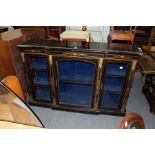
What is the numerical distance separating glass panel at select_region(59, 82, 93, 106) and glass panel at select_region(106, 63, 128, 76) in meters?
0.44

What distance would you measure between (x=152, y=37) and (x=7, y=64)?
3.43m

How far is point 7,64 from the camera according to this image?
2.24m

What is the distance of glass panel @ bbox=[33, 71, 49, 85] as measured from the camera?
2.37m

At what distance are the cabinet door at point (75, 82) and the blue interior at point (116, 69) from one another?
22 centimetres

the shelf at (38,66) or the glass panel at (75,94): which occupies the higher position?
the shelf at (38,66)

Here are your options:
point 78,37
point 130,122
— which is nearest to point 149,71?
point 78,37

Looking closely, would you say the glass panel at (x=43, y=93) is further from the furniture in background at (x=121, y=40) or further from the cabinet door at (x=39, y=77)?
the furniture in background at (x=121, y=40)

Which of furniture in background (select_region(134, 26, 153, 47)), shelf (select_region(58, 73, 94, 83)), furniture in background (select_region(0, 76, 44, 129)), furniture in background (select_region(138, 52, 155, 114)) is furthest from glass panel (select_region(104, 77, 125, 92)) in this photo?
furniture in background (select_region(134, 26, 153, 47))

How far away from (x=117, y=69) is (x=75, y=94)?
0.80 meters

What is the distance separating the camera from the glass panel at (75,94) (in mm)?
2418

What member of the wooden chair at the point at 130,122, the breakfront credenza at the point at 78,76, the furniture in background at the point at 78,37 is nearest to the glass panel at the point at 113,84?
the breakfront credenza at the point at 78,76

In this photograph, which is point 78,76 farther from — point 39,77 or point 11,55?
point 11,55

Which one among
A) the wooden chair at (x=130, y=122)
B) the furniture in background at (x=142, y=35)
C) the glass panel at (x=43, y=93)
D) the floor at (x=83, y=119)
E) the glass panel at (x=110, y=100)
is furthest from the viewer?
the furniture in background at (x=142, y=35)
